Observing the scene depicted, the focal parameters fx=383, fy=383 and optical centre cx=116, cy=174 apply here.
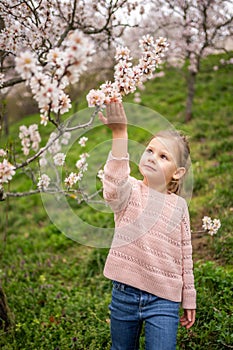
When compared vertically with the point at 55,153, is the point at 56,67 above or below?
below

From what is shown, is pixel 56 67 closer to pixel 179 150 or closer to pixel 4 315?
pixel 179 150

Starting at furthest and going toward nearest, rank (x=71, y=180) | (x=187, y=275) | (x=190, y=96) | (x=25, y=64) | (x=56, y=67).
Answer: (x=190, y=96) < (x=71, y=180) < (x=187, y=275) < (x=56, y=67) < (x=25, y=64)

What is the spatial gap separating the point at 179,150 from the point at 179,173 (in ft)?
0.41

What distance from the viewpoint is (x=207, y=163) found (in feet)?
18.6

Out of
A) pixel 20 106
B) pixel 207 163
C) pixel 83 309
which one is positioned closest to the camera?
pixel 83 309

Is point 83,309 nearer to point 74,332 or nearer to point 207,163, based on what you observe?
point 74,332

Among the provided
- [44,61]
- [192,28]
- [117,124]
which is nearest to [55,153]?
[44,61]

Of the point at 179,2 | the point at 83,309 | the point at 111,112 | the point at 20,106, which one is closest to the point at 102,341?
the point at 83,309

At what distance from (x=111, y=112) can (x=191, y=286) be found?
1.03 metres

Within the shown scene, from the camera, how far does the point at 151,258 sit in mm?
1897

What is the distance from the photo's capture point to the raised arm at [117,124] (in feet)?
5.28

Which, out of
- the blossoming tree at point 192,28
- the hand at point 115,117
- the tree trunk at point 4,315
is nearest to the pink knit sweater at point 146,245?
the hand at point 115,117

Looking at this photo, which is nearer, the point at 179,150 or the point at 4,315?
the point at 179,150

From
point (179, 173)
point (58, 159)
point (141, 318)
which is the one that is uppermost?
point (58, 159)
